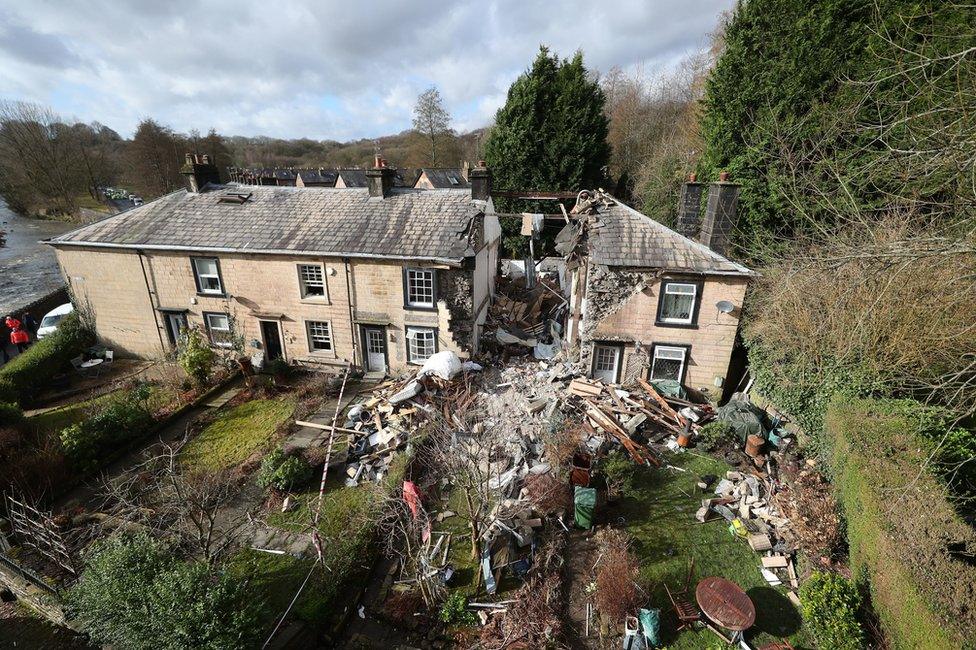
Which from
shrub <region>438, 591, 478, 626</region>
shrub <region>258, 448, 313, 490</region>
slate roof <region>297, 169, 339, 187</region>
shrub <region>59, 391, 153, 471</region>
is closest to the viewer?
shrub <region>438, 591, 478, 626</region>

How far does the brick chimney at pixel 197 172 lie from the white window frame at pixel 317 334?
9.52m

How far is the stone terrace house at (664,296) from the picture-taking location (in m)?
15.8

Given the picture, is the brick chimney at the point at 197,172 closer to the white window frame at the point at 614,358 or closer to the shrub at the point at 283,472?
the shrub at the point at 283,472

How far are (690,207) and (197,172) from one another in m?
23.0

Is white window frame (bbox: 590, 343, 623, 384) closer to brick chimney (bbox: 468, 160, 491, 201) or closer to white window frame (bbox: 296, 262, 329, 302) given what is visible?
brick chimney (bbox: 468, 160, 491, 201)

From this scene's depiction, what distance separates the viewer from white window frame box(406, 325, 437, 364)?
1838cm

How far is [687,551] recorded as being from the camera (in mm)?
10977

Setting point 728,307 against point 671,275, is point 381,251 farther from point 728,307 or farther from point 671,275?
point 728,307

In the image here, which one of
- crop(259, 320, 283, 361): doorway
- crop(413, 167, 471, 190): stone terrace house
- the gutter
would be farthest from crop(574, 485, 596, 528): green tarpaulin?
crop(413, 167, 471, 190): stone terrace house

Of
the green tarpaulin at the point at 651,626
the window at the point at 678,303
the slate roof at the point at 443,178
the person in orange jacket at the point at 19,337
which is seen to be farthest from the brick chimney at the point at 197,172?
the slate roof at the point at 443,178

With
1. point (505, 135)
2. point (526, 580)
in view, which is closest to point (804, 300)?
point (526, 580)

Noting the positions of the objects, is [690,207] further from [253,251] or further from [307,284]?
[253,251]

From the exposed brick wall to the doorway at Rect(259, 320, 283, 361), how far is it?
0.90 feet

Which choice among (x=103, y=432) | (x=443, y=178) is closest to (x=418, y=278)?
(x=103, y=432)
